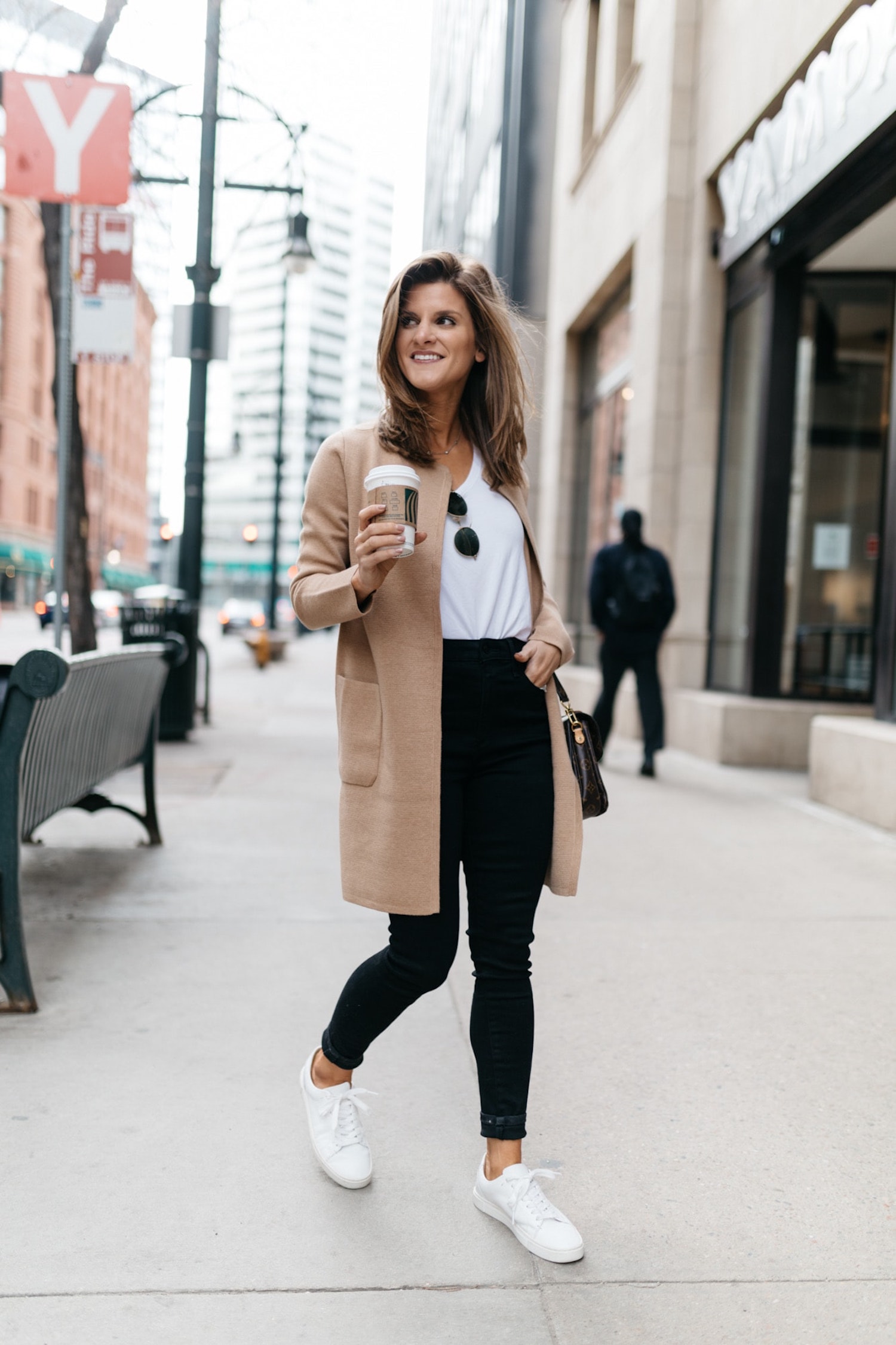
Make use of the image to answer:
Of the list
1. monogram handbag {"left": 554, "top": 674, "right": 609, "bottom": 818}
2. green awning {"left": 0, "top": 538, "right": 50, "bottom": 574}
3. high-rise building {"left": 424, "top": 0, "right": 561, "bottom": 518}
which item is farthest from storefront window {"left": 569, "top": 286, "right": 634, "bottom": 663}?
green awning {"left": 0, "top": 538, "right": 50, "bottom": 574}

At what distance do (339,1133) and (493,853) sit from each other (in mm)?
780

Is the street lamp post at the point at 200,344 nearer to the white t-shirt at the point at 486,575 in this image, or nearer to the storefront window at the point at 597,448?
the storefront window at the point at 597,448

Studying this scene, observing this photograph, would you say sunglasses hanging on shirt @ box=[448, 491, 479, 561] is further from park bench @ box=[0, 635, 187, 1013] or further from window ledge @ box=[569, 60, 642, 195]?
window ledge @ box=[569, 60, 642, 195]

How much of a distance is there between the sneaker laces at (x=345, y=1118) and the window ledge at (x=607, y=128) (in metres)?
12.9

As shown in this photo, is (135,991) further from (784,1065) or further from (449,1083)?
(784,1065)

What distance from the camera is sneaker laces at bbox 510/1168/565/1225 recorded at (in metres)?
2.43

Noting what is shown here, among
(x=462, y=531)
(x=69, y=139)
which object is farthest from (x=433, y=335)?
(x=69, y=139)

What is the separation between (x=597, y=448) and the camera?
649 inches

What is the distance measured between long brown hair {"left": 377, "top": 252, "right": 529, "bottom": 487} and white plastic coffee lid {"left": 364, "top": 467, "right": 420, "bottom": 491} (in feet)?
1.14

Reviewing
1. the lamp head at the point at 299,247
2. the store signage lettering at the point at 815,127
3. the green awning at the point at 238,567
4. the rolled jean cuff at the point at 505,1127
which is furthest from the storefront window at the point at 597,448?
the green awning at the point at 238,567

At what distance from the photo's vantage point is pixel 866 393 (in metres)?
10.2

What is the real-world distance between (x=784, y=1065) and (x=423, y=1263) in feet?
4.80

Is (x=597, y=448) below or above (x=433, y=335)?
above

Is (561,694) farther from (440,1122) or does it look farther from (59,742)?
(59,742)
